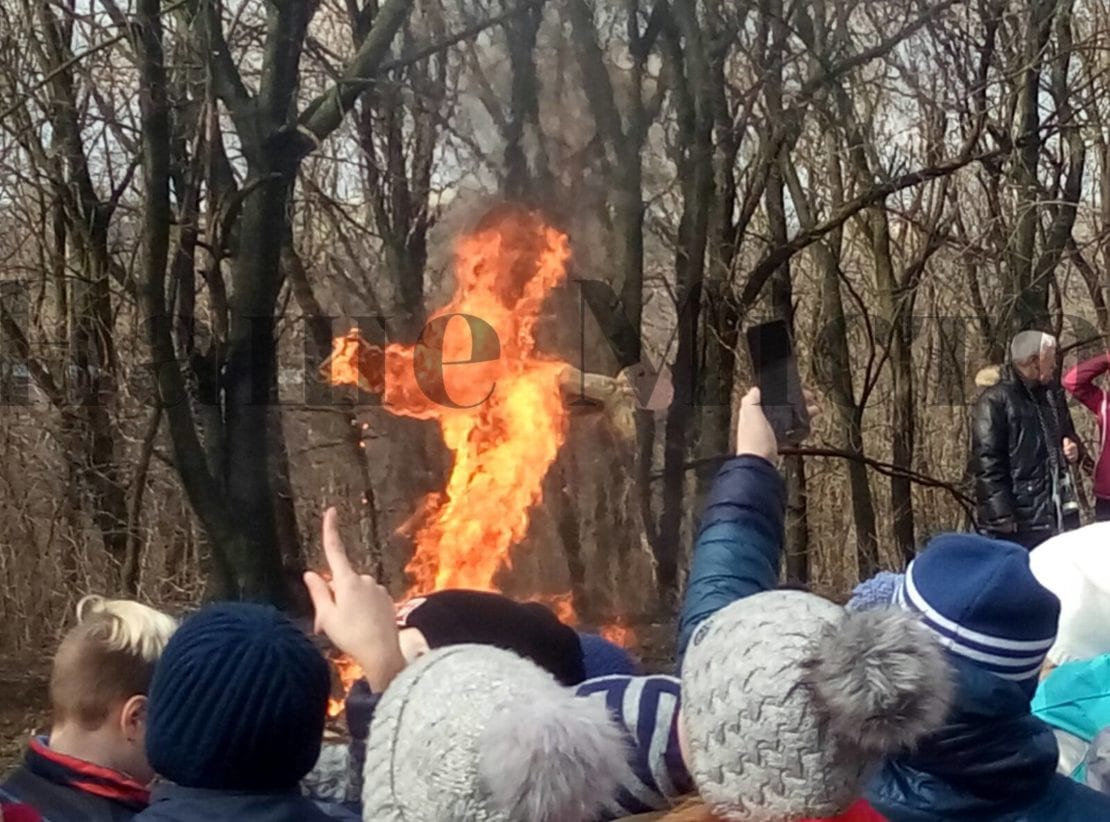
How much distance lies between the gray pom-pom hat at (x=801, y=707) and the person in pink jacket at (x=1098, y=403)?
20.0 ft

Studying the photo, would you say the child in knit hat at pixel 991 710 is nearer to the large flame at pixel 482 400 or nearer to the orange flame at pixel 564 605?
the large flame at pixel 482 400

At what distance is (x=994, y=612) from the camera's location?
204 cm

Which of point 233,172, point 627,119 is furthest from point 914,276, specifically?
point 233,172

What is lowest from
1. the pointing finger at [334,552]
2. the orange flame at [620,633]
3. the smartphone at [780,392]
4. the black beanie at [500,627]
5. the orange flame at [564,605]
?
the orange flame at [620,633]

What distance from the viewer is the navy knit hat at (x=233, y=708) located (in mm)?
1874

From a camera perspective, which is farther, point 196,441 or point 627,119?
point 627,119

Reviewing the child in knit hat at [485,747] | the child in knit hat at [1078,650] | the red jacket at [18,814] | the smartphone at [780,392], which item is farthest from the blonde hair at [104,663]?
the child in knit hat at [1078,650]

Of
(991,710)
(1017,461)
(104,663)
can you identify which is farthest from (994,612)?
(1017,461)

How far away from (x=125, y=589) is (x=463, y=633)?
7.64m

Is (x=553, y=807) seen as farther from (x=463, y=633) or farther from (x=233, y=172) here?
(x=233, y=172)

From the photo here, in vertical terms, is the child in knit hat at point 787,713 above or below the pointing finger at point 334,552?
below

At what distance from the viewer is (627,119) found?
10.1m

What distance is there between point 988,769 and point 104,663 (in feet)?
5.22

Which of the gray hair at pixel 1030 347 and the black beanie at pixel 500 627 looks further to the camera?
the gray hair at pixel 1030 347
